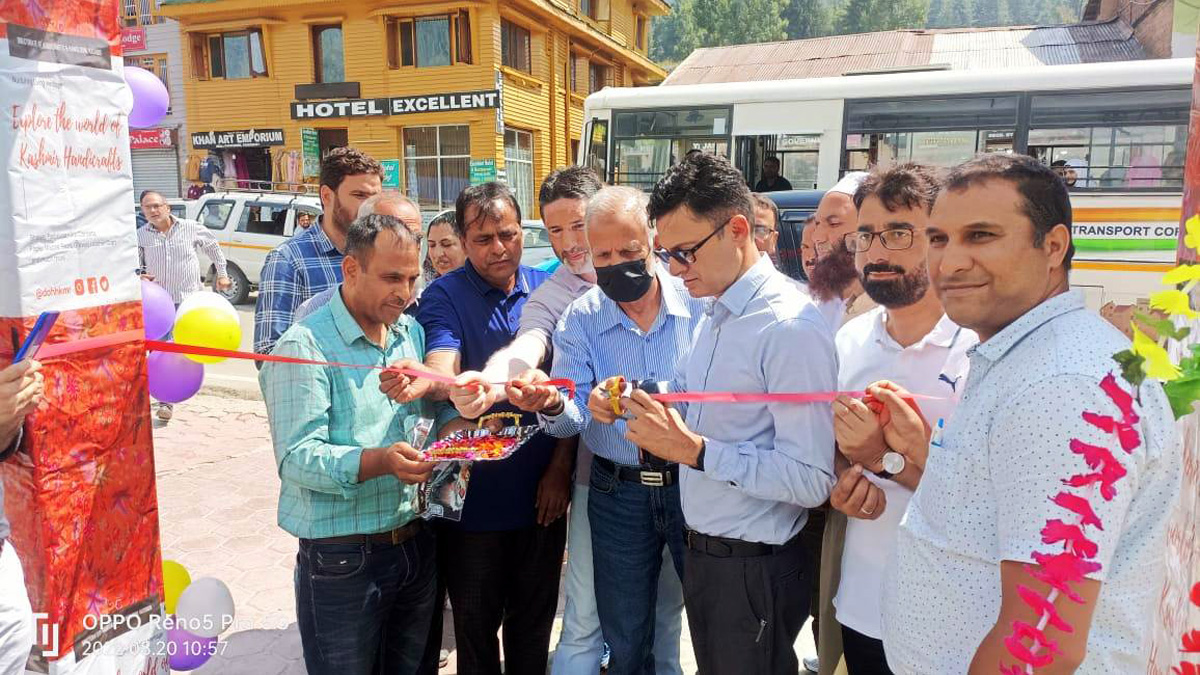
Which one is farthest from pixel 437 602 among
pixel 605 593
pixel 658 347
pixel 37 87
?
pixel 37 87

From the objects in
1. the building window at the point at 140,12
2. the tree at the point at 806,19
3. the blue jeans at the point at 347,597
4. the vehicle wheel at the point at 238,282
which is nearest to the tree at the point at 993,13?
the tree at the point at 806,19

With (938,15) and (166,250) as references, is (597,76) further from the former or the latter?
(938,15)

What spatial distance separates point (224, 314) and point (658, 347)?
2119 millimetres

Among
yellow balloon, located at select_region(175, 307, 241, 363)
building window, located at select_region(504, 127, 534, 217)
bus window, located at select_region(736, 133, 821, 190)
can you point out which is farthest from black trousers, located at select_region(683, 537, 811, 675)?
building window, located at select_region(504, 127, 534, 217)

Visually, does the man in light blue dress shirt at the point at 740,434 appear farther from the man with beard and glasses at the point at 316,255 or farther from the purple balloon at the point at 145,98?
the purple balloon at the point at 145,98

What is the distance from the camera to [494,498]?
281cm

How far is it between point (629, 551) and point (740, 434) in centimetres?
77

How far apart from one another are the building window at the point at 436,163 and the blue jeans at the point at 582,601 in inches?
770

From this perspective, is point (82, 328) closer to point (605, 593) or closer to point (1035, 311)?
point (605, 593)

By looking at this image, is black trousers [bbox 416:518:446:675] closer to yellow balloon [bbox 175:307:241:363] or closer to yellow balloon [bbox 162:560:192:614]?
yellow balloon [bbox 162:560:192:614]

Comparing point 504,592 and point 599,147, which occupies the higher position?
point 599,147

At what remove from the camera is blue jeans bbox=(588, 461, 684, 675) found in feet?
8.64

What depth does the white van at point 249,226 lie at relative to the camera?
13.7 meters

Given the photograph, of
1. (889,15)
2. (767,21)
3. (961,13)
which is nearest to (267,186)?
(767,21)
